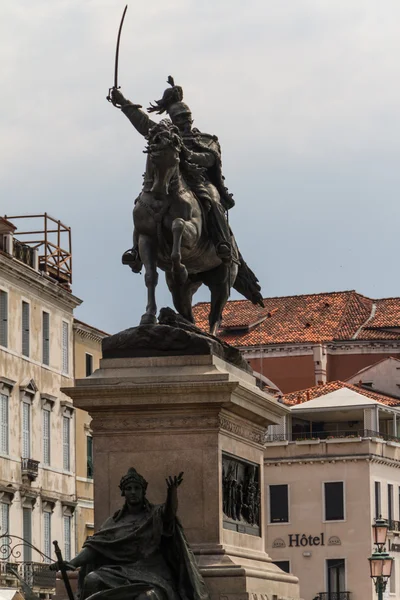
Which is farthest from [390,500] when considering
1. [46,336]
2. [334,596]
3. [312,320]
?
[46,336]

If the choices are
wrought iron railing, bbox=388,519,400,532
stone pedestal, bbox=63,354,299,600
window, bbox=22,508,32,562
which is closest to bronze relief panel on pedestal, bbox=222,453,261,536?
stone pedestal, bbox=63,354,299,600

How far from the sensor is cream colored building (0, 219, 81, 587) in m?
68.1

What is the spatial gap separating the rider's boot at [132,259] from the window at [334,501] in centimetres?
6492

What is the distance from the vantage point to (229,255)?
2291cm

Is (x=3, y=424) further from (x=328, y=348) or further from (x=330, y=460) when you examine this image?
(x=328, y=348)

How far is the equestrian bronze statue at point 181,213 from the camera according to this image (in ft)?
72.9

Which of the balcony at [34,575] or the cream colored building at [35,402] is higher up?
the cream colored building at [35,402]

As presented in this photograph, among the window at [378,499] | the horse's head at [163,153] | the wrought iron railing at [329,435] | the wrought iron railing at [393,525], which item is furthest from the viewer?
the wrought iron railing at [329,435]

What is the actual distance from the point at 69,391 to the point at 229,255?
103 inches

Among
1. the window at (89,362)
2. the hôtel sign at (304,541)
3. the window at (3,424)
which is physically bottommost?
the hôtel sign at (304,541)

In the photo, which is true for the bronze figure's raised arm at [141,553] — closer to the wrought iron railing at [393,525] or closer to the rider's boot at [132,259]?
the rider's boot at [132,259]

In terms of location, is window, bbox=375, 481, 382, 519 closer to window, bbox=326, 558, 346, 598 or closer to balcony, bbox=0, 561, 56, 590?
window, bbox=326, 558, 346, 598

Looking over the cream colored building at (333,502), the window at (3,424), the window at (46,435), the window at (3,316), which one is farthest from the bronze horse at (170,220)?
the cream colored building at (333,502)

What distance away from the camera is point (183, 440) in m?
21.3
